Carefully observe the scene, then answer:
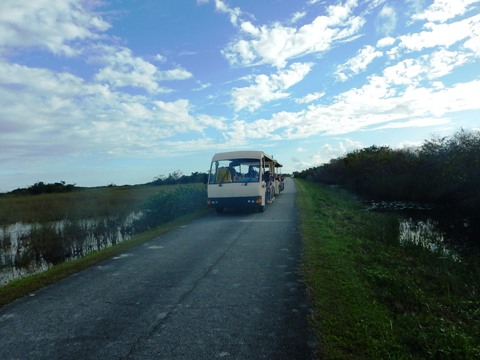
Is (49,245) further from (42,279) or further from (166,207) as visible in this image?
(42,279)

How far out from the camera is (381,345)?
13.3 feet

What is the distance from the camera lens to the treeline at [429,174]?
18.6 meters

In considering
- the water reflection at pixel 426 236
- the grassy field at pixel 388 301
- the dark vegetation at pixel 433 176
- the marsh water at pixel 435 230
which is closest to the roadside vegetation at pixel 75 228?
the grassy field at pixel 388 301

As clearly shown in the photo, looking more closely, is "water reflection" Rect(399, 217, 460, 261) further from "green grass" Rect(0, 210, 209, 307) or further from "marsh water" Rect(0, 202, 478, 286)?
"green grass" Rect(0, 210, 209, 307)

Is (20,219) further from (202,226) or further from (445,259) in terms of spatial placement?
(445,259)

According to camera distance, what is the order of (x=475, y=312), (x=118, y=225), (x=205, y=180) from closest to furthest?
(x=475, y=312), (x=205, y=180), (x=118, y=225)

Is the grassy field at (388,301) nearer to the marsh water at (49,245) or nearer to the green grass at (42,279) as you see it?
the green grass at (42,279)

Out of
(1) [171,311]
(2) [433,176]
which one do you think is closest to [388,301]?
(1) [171,311]

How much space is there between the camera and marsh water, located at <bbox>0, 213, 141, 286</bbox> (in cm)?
1179

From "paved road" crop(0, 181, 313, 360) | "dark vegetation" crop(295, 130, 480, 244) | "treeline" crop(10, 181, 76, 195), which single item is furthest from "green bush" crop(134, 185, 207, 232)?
"treeline" crop(10, 181, 76, 195)

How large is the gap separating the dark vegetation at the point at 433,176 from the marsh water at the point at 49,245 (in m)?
15.3

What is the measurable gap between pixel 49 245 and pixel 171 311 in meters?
11.1

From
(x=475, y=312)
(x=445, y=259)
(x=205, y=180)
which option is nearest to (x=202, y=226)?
(x=205, y=180)

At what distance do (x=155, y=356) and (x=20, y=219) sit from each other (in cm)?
2219
